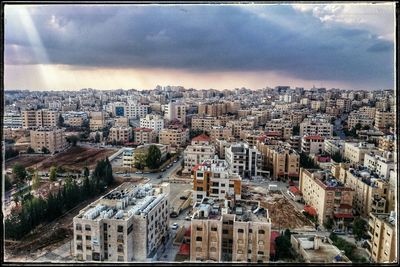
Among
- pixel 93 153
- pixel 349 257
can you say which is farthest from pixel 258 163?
pixel 93 153

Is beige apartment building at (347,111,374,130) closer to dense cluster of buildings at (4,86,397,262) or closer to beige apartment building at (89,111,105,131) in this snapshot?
dense cluster of buildings at (4,86,397,262)

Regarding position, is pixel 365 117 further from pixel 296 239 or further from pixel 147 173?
pixel 296 239

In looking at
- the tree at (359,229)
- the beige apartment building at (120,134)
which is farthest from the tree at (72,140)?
the tree at (359,229)

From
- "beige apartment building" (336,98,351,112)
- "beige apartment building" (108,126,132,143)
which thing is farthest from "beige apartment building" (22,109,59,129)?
"beige apartment building" (336,98,351,112)

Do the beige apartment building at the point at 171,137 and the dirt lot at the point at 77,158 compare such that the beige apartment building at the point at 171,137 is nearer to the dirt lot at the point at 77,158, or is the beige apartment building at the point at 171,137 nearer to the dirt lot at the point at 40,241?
the dirt lot at the point at 77,158

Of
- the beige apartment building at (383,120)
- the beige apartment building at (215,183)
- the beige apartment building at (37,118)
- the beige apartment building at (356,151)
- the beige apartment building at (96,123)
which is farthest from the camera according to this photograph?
the beige apartment building at (96,123)

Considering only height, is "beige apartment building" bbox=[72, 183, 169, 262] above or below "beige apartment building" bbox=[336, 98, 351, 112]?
below

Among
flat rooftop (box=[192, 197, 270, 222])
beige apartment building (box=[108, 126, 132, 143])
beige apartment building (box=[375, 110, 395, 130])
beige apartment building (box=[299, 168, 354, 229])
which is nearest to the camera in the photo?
flat rooftop (box=[192, 197, 270, 222])
